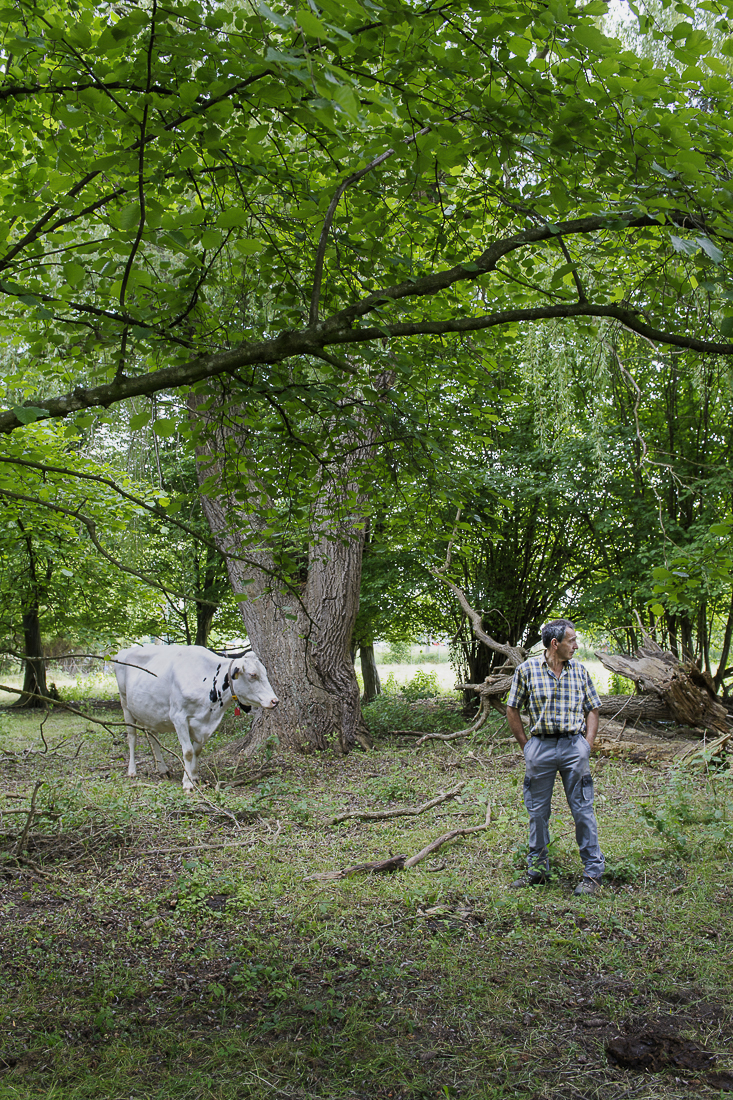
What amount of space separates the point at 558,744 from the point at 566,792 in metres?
0.31

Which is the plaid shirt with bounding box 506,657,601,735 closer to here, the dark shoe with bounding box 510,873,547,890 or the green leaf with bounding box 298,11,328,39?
the dark shoe with bounding box 510,873,547,890

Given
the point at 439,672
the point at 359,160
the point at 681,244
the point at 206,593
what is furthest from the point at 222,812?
the point at 439,672

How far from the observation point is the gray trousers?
486 centimetres

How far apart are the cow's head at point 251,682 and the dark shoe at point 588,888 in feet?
12.2

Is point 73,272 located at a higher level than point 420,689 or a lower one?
higher

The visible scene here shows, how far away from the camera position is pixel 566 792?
4.91 m

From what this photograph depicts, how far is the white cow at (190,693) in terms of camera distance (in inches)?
303

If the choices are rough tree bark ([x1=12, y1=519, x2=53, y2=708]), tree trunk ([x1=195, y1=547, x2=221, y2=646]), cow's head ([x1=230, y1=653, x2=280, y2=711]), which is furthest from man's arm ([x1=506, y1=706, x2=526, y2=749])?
tree trunk ([x1=195, y1=547, x2=221, y2=646])

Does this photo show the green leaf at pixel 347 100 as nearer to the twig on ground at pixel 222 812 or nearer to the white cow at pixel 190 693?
the twig on ground at pixel 222 812

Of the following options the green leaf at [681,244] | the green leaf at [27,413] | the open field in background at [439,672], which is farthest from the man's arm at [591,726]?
the open field in background at [439,672]

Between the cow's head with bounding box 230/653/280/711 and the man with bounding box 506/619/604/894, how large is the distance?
3.29m

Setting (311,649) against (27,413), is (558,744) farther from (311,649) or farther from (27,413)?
(311,649)

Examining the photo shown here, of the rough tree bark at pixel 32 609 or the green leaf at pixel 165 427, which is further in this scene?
the rough tree bark at pixel 32 609

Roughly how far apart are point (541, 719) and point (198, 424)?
2.88 metres
